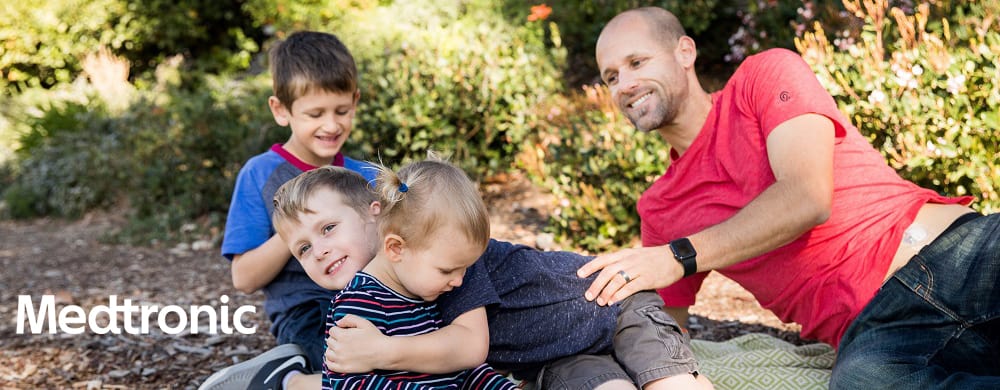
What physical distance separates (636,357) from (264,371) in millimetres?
1260

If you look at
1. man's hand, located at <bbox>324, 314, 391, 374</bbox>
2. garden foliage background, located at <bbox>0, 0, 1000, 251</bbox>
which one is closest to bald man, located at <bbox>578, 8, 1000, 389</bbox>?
man's hand, located at <bbox>324, 314, 391, 374</bbox>

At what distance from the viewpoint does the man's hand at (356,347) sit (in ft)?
7.04

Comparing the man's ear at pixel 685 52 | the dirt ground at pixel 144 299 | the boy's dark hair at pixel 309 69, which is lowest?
the dirt ground at pixel 144 299

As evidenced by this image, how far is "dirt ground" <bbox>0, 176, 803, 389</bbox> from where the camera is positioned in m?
3.95

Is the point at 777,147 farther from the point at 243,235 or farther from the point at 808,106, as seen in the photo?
the point at 243,235

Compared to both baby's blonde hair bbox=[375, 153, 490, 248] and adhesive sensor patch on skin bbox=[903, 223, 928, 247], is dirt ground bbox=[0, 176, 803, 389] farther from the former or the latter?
baby's blonde hair bbox=[375, 153, 490, 248]

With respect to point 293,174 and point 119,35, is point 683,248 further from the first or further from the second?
point 119,35

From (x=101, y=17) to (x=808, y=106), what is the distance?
13554 mm

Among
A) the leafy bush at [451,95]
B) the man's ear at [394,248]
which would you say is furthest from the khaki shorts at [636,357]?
the leafy bush at [451,95]

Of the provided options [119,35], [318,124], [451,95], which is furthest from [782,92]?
[119,35]

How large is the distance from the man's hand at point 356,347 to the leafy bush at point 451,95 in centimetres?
409

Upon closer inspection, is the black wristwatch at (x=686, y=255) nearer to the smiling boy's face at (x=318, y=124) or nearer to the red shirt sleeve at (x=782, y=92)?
the red shirt sleeve at (x=782, y=92)

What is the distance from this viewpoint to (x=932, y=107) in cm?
387

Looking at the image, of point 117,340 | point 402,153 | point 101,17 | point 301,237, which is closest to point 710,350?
point 301,237
